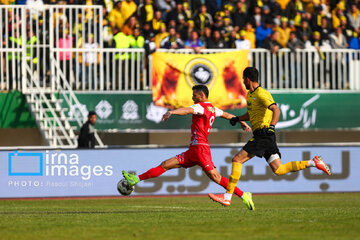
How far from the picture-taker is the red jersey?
1371cm

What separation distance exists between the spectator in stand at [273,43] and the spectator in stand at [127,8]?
4.16 metres

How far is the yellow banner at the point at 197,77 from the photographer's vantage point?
78.7 feet

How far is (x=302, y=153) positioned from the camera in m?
21.8

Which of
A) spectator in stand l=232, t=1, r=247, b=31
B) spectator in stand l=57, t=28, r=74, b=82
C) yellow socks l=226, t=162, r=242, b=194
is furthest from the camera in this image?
spectator in stand l=232, t=1, r=247, b=31

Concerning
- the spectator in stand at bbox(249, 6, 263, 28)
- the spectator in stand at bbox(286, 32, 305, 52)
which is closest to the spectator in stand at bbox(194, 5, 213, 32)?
the spectator in stand at bbox(249, 6, 263, 28)

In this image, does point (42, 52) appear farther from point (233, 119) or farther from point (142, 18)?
point (233, 119)

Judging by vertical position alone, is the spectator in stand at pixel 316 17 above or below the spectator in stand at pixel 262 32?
above

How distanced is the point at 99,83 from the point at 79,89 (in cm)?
65

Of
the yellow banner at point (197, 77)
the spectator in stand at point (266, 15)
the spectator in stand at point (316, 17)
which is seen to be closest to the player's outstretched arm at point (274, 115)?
the yellow banner at point (197, 77)

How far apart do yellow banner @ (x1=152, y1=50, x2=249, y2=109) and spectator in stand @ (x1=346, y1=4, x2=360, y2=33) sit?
14.1 ft

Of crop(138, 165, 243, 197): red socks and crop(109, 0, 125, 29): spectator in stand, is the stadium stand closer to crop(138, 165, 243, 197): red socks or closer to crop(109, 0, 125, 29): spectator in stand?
crop(109, 0, 125, 29): spectator in stand

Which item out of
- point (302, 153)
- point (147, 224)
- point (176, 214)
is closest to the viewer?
point (147, 224)

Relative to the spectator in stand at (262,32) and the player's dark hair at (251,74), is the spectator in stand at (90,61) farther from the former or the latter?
the player's dark hair at (251,74)

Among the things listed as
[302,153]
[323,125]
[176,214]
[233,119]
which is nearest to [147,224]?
[176,214]
